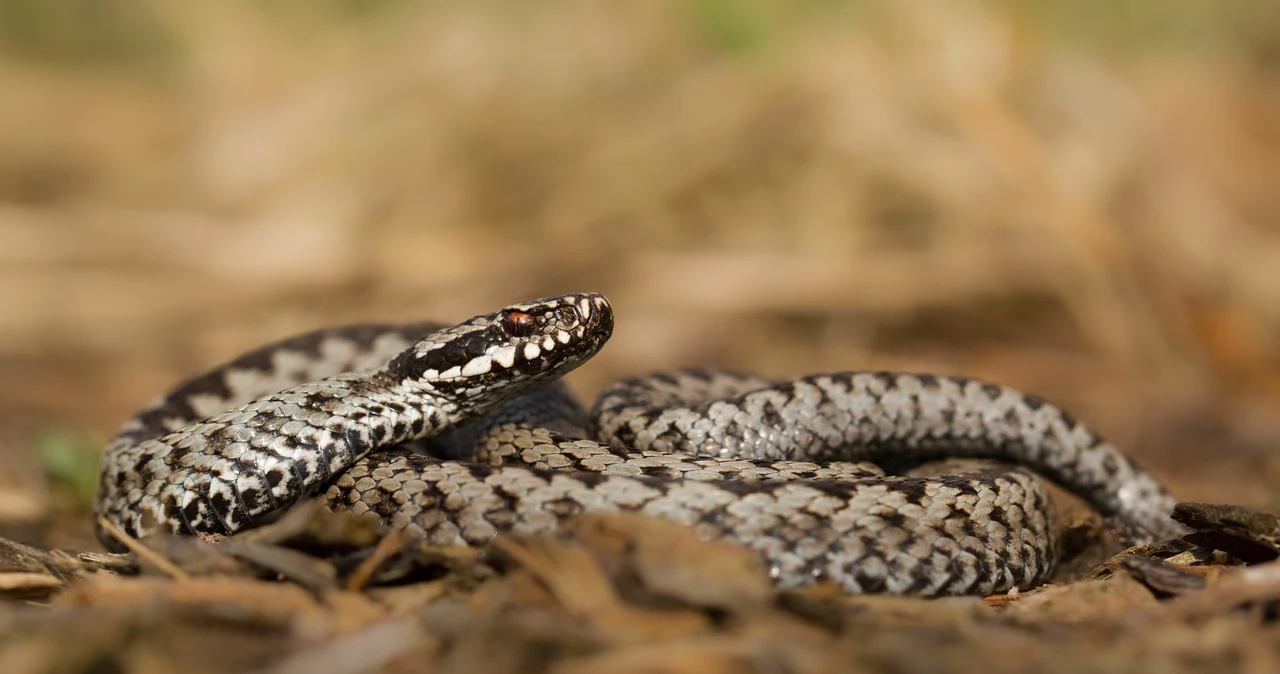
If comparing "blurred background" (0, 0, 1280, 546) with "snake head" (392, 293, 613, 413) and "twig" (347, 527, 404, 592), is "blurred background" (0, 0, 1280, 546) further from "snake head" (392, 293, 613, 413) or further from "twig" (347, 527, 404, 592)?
"twig" (347, 527, 404, 592)

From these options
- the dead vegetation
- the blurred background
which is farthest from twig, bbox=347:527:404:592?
the blurred background

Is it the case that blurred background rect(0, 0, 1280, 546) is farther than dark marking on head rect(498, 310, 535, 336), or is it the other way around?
blurred background rect(0, 0, 1280, 546)

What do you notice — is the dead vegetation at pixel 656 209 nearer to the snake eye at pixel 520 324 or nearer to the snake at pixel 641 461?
the snake at pixel 641 461

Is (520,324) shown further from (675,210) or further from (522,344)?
(675,210)

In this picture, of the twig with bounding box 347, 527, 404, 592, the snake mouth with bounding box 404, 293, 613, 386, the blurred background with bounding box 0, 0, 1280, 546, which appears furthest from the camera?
the blurred background with bounding box 0, 0, 1280, 546

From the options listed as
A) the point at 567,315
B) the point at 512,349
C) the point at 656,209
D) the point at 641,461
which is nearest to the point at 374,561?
the point at 641,461

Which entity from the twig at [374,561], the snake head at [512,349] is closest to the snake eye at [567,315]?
the snake head at [512,349]

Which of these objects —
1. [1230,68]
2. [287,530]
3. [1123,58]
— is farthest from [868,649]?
[1230,68]
